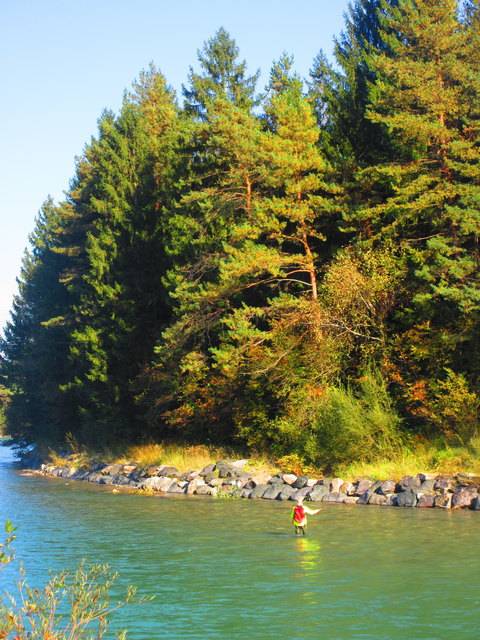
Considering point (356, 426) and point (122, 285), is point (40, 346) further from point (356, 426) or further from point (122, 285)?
point (356, 426)

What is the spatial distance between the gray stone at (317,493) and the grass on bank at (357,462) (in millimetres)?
1525

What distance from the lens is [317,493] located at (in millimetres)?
26531

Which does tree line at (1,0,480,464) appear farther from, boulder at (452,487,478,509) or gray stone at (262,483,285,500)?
boulder at (452,487,478,509)

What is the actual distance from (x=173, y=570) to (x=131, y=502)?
13060 mm

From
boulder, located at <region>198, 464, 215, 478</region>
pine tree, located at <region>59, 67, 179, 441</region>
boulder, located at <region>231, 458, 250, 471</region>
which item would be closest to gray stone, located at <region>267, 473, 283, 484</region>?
boulder, located at <region>231, 458, 250, 471</region>

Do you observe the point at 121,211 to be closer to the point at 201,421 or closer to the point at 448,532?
the point at 201,421

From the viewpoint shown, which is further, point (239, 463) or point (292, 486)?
point (239, 463)

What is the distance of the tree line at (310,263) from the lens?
28.8 meters

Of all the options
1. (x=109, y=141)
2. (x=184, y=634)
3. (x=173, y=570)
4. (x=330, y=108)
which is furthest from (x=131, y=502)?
(x=109, y=141)

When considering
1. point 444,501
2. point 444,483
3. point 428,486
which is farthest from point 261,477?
point 444,501

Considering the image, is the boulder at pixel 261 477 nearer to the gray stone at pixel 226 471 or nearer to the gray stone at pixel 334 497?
the gray stone at pixel 226 471

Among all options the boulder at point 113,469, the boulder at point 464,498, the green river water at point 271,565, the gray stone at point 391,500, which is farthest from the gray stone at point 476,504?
the boulder at point 113,469

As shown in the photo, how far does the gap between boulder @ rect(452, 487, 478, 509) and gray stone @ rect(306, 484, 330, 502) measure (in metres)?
4.97

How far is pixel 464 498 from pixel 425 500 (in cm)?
133
